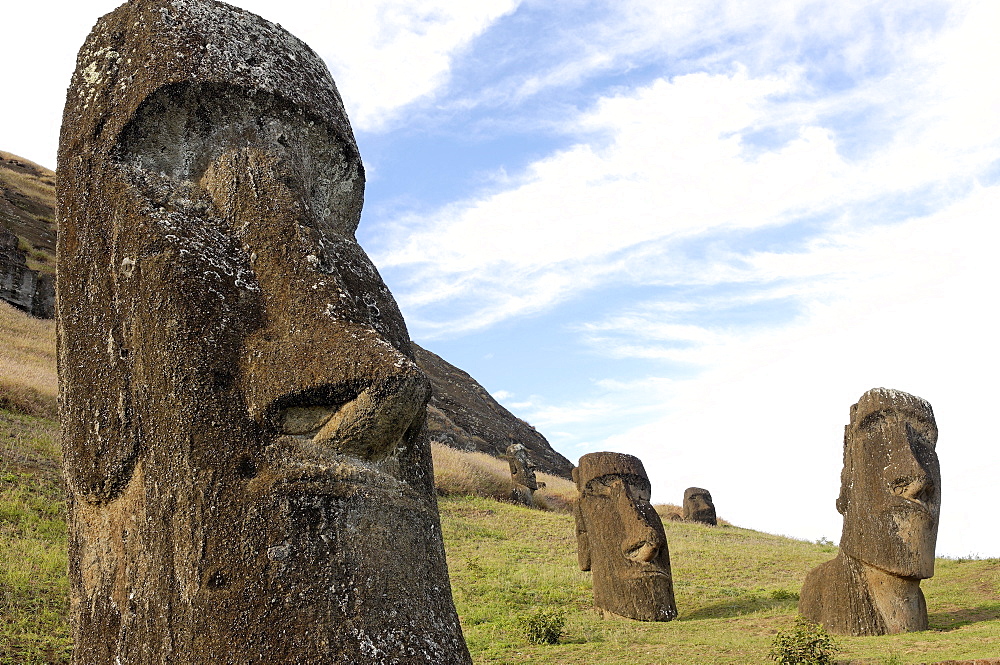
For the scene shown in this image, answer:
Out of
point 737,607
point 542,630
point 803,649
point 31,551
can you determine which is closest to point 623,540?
point 737,607

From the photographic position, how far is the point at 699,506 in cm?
3378

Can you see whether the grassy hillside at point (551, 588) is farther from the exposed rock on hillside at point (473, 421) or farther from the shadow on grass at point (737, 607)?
the exposed rock on hillside at point (473, 421)

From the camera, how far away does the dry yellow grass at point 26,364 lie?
21.4 meters

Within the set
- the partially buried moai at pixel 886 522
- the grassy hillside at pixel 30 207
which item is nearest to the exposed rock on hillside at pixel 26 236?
the grassy hillside at pixel 30 207

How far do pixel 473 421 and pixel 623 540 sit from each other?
4136 centimetres

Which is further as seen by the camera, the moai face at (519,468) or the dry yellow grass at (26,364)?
the moai face at (519,468)

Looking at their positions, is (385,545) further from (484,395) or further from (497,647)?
(484,395)

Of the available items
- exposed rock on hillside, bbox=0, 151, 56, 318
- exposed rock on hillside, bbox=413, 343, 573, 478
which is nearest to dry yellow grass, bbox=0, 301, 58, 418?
exposed rock on hillside, bbox=0, 151, 56, 318

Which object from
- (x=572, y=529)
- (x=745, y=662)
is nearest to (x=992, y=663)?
(x=745, y=662)

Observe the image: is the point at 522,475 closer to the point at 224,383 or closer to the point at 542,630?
the point at 542,630

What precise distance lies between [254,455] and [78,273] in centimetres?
122

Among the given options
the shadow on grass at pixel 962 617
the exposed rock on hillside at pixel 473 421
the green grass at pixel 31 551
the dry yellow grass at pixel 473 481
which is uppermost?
the exposed rock on hillside at pixel 473 421

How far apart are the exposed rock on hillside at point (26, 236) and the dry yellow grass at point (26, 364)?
228 cm

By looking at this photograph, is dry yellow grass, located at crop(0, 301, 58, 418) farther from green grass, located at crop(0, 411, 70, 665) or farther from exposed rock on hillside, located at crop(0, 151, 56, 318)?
green grass, located at crop(0, 411, 70, 665)
